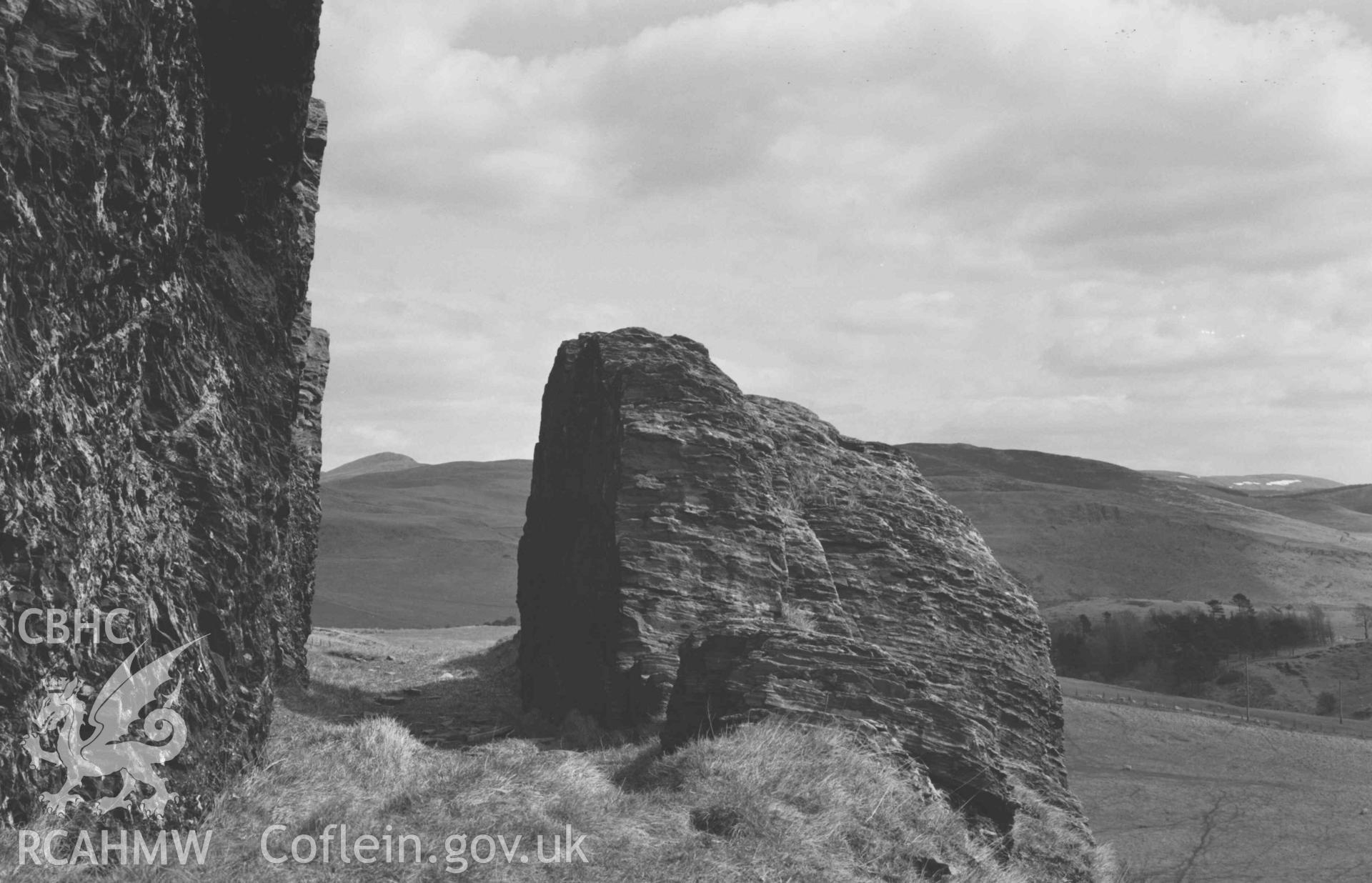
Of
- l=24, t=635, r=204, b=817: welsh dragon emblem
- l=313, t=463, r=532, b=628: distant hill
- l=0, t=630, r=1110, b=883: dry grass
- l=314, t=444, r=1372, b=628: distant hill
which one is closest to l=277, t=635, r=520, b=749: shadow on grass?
l=0, t=630, r=1110, b=883: dry grass

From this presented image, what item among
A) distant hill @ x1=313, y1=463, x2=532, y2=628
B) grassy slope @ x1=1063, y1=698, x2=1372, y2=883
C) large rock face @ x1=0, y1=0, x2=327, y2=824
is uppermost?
large rock face @ x1=0, y1=0, x2=327, y2=824

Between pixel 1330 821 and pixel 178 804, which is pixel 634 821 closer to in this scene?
pixel 178 804

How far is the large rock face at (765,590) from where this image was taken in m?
11.8

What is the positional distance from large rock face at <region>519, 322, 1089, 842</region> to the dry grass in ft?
2.92

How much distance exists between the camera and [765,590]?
1599cm

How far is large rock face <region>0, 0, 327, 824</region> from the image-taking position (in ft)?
18.2

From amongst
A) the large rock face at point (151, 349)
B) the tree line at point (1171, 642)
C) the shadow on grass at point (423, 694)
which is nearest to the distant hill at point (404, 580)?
the tree line at point (1171, 642)

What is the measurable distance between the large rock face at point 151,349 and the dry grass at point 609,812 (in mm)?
581

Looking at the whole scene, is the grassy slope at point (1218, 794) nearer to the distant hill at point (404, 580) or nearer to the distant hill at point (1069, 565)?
the distant hill at point (1069, 565)

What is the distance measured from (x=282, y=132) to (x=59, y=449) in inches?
178

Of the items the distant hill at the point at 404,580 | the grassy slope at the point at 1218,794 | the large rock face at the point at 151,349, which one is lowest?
the grassy slope at the point at 1218,794

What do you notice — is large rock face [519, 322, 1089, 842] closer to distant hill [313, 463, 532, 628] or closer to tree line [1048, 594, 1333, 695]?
tree line [1048, 594, 1333, 695]

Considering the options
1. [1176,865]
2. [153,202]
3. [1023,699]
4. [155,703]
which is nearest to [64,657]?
[155,703]

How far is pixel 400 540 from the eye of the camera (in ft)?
639
